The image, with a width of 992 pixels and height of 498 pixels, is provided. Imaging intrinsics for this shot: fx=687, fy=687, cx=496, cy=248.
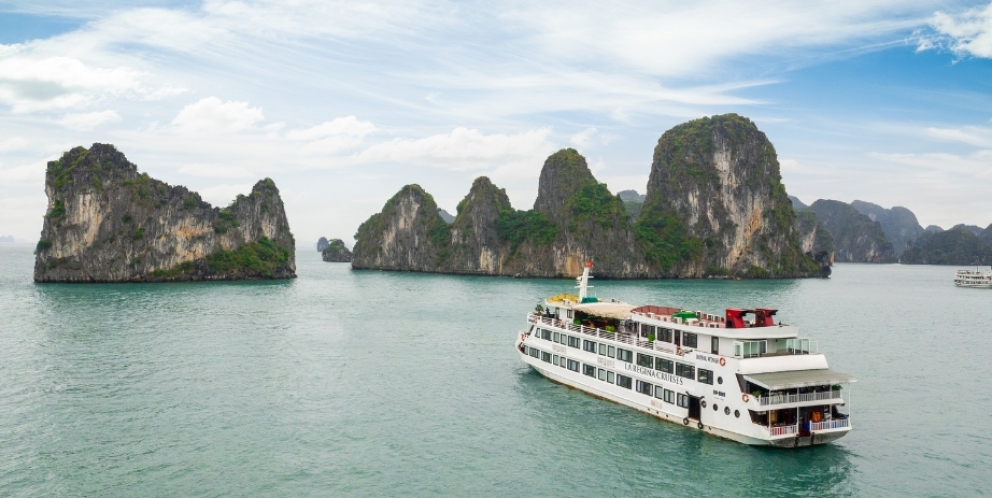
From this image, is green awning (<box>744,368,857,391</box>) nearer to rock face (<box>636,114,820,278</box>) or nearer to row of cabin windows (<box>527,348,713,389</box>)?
row of cabin windows (<box>527,348,713,389</box>)

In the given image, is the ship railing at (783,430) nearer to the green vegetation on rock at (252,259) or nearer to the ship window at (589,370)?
the ship window at (589,370)

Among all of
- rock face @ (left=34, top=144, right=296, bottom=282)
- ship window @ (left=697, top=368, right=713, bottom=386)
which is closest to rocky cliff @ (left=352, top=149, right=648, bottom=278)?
rock face @ (left=34, top=144, right=296, bottom=282)

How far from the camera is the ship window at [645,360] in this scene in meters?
33.0

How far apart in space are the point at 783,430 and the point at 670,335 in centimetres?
703

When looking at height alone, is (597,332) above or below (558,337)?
above

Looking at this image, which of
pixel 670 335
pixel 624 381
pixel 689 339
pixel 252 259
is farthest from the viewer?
pixel 252 259

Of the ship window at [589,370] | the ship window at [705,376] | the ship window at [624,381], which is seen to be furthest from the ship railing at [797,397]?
the ship window at [589,370]

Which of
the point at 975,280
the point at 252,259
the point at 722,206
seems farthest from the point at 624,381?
the point at 722,206

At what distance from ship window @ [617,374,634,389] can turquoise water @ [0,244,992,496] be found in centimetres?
132

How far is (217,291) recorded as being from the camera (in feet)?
325

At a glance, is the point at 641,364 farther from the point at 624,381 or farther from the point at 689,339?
the point at 689,339

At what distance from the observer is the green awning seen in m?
27.0

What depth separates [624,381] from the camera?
113ft

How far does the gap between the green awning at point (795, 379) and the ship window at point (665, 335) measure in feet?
17.3
